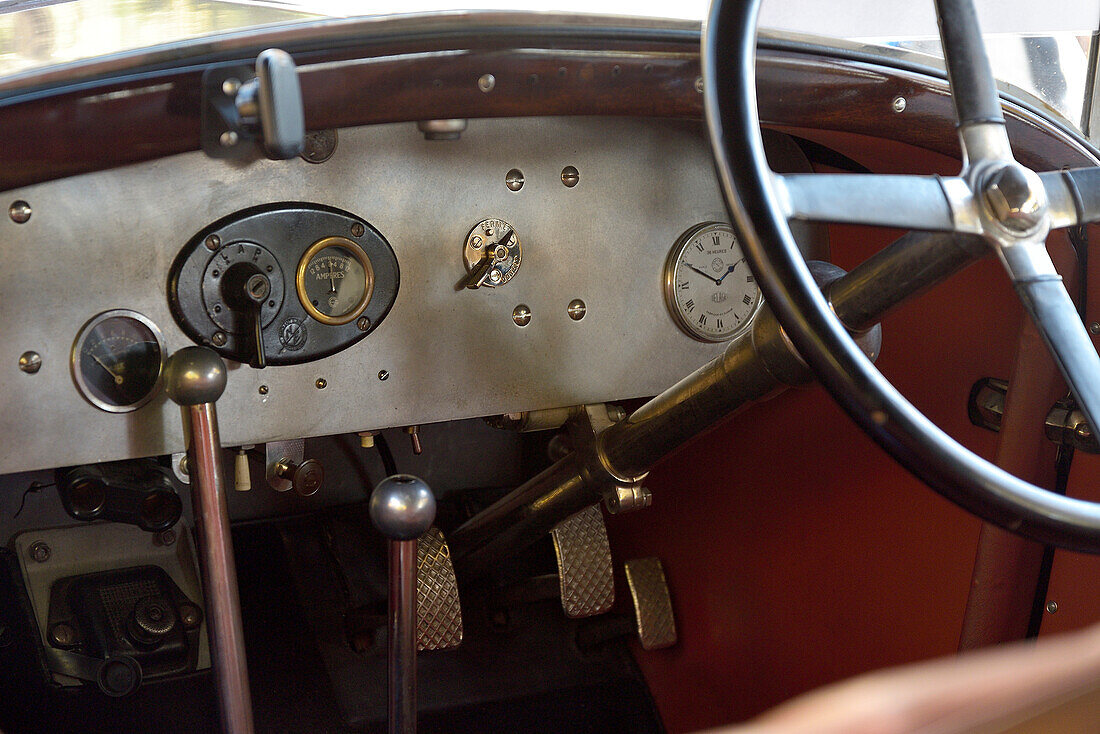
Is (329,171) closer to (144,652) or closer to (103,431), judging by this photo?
(103,431)

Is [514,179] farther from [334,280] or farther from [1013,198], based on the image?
[1013,198]

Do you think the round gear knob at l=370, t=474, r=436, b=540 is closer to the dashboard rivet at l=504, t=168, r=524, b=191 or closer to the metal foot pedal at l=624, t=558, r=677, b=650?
the dashboard rivet at l=504, t=168, r=524, b=191

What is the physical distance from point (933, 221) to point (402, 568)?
60 cm

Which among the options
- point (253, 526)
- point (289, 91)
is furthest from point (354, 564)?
point (289, 91)

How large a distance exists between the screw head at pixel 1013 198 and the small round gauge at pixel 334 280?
2.09 ft

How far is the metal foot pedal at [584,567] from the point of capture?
1.71 m

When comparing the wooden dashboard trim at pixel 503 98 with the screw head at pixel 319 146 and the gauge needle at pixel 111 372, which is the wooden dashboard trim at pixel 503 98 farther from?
the gauge needle at pixel 111 372

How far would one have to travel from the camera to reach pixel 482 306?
116 centimetres

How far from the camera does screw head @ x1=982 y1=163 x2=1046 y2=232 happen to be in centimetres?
82

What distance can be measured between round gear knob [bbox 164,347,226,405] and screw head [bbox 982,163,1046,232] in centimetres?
73

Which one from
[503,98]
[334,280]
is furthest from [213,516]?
[503,98]

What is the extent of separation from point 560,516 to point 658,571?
0.42 meters

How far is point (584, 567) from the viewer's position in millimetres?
1722

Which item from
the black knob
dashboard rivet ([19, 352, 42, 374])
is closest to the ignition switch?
dashboard rivet ([19, 352, 42, 374])
